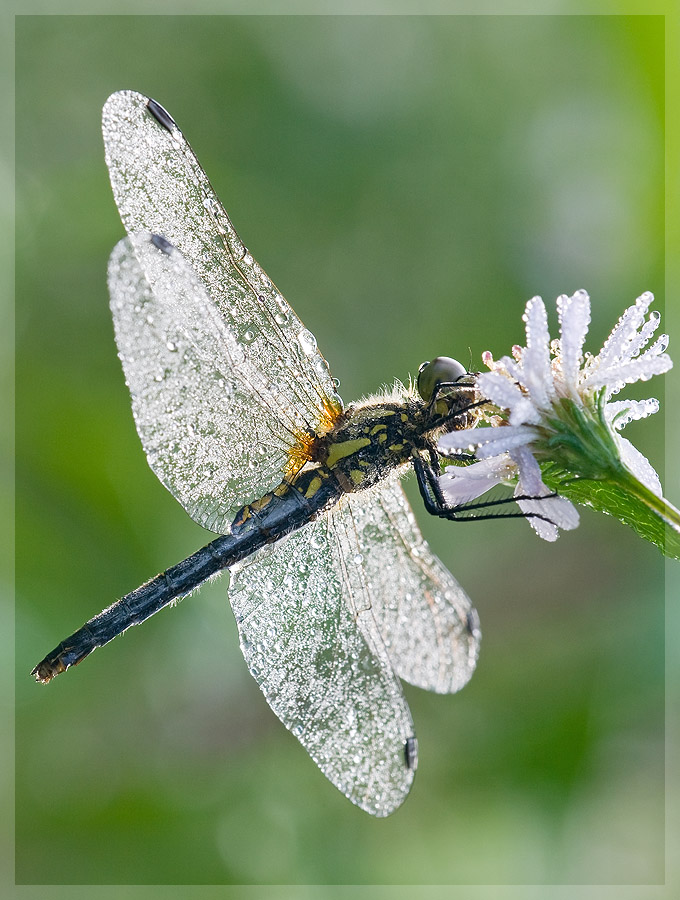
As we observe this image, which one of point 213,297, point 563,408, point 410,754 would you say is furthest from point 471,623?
point 213,297

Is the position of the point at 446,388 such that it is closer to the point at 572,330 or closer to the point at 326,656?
the point at 572,330

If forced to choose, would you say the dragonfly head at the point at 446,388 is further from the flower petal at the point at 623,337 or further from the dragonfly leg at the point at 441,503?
the flower petal at the point at 623,337

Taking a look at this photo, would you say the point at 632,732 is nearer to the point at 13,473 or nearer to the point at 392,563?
the point at 392,563

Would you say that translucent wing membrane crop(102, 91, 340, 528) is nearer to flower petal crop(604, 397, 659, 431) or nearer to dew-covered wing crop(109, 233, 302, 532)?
dew-covered wing crop(109, 233, 302, 532)

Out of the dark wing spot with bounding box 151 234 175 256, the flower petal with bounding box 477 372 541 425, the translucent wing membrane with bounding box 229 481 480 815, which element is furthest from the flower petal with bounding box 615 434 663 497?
the dark wing spot with bounding box 151 234 175 256

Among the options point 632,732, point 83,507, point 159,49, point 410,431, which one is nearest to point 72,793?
point 83,507

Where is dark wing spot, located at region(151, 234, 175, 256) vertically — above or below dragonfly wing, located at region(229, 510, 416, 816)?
above
